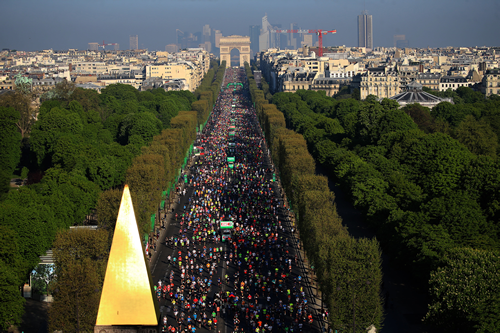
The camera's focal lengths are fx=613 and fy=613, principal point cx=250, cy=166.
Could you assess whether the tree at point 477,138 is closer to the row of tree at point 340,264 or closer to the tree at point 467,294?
the row of tree at point 340,264

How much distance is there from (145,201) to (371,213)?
2124 centimetres

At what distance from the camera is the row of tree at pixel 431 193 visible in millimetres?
33344

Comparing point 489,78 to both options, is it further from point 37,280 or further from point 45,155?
point 37,280

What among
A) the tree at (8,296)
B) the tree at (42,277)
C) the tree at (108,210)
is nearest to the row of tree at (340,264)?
the tree at (108,210)

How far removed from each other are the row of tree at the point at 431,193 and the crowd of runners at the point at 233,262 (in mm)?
8643

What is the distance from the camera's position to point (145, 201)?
58.1 m

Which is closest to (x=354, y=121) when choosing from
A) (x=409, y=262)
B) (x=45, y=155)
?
(x=45, y=155)

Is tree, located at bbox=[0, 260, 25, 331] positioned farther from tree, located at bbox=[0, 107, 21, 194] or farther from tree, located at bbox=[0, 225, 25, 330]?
tree, located at bbox=[0, 107, 21, 194]

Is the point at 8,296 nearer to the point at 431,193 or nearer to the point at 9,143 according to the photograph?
the point at 431,193

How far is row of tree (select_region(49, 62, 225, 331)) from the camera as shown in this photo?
34.9 metres

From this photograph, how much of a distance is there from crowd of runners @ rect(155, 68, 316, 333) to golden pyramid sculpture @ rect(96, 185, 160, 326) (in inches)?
863

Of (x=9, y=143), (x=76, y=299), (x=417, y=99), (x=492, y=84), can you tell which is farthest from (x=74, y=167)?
(x=492, y=84)

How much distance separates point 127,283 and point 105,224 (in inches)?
1366

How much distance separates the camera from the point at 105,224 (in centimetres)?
5172
